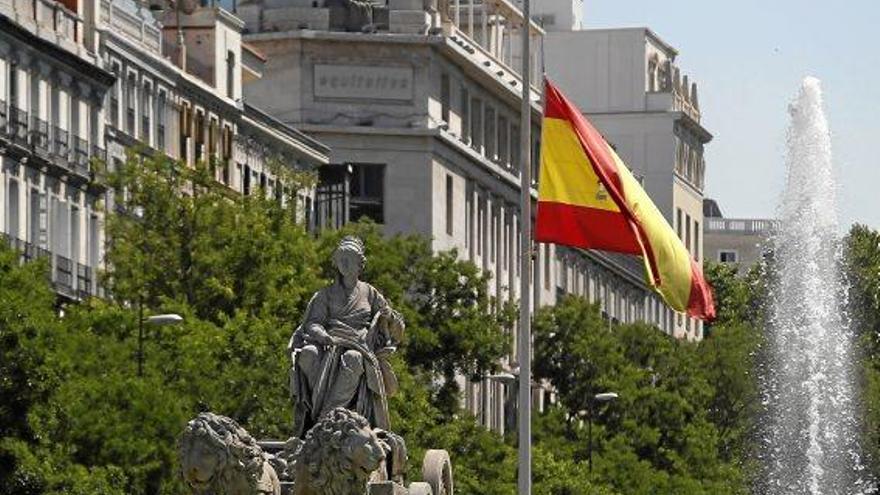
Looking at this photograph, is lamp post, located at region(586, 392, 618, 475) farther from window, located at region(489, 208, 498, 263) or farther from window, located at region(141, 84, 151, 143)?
window, located at region(489, 208, 498, 263)

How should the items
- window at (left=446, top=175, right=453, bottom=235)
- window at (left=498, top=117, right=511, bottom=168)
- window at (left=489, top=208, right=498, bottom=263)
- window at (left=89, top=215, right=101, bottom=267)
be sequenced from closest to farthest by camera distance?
1. window at (left=89, top=215, right=101, bottom=267)
2. window at (left=446, top=175, right=453, bottom=235)
3. window at (left=489, top=208, right=498, bottom=263)
4. window at (left=498, top=117, right=511, bottom=168)

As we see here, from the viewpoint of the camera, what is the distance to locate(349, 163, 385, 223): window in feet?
521

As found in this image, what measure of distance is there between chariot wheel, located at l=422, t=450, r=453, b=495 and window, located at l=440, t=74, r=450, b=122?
312 feet

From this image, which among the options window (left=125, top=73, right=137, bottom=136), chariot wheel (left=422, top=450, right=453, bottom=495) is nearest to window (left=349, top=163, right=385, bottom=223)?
window (left=125, top=73, right=137, bottom=136)

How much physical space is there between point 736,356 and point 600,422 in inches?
585

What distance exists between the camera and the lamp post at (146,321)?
93375 mm

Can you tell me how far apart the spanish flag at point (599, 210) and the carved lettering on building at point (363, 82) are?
80.1m

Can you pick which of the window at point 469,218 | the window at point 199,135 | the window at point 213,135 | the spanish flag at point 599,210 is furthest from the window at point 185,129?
the spanish flag at point 599,210

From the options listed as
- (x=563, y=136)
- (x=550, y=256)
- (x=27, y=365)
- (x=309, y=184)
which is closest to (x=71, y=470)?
(x=27, y=365)

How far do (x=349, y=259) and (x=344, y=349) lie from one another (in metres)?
1.13

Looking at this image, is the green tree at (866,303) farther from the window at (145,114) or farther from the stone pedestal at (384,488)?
the stone pedestal at (384,488)

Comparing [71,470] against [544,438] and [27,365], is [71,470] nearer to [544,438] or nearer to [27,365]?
[27,365]

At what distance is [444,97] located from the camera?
16275cm

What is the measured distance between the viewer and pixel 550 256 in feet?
596
